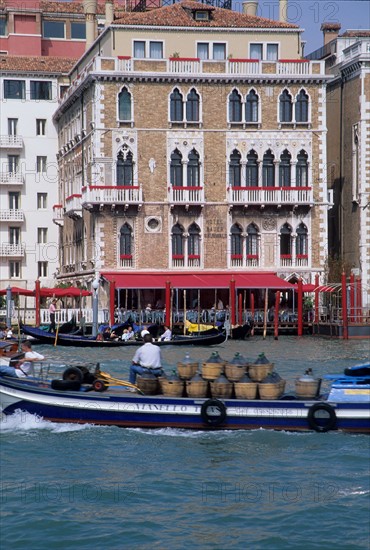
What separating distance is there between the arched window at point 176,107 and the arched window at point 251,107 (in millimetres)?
2370

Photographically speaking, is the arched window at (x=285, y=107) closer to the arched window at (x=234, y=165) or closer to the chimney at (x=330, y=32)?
the arched window at (x=234, y=165)

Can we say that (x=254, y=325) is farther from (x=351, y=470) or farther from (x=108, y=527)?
(x=108, y=527)

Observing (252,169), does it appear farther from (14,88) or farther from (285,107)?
(14,88)

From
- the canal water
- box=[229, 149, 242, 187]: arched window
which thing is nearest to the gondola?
box=[229, 149, 242, 187]: arched window

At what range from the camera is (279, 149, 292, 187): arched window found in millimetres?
41594

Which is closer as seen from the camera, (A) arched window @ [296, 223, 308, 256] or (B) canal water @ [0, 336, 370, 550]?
(B) canal water @ [0, 336, 370, 550]

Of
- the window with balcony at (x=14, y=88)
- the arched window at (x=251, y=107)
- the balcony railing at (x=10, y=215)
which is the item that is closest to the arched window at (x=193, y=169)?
the arched window at (x=251, y=107)

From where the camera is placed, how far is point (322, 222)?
136ft

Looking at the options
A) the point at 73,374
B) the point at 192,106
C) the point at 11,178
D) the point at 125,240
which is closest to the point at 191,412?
the point at 73,374

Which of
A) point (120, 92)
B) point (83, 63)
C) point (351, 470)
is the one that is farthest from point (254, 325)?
point (351, 470)

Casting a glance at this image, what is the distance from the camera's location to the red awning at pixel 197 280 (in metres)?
39.5

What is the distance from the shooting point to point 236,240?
41.6m

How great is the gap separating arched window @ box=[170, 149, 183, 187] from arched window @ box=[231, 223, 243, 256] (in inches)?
101

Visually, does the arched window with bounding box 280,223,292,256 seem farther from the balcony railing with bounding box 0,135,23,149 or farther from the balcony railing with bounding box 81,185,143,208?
the balcony railing with bounding box 0,135,23,149
